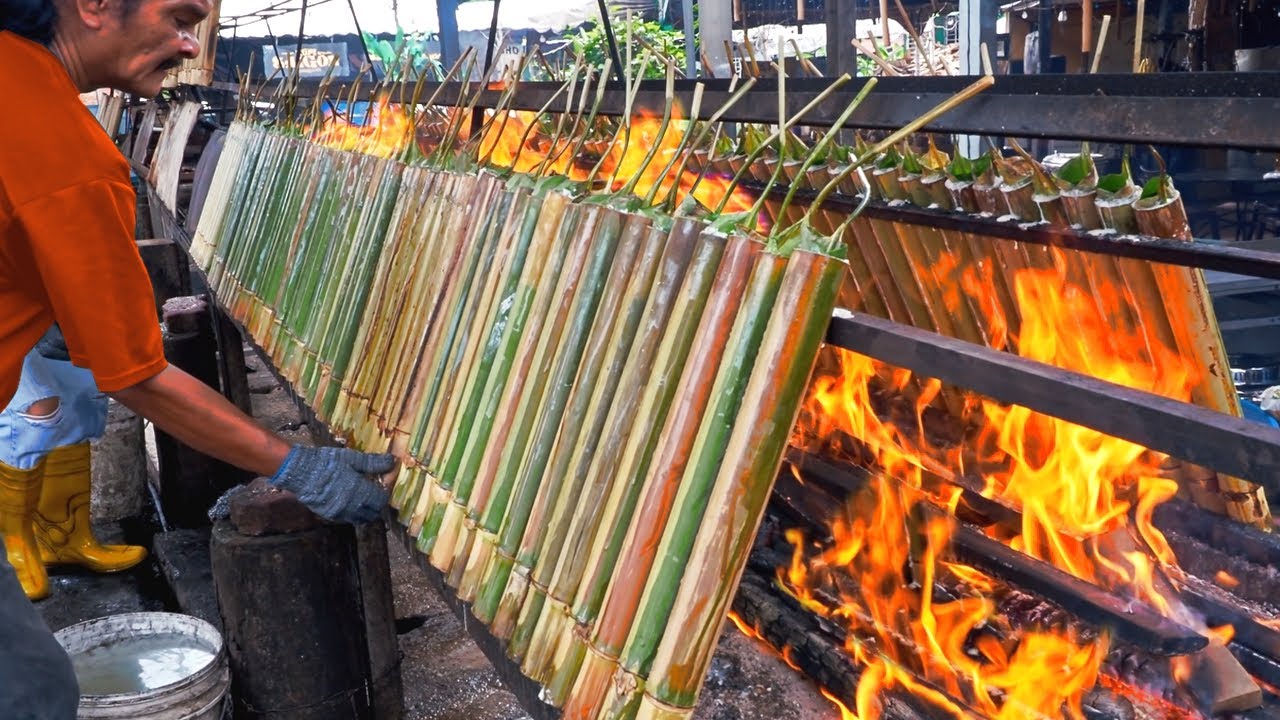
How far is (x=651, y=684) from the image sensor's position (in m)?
1.72

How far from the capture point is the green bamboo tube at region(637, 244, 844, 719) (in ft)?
5.40

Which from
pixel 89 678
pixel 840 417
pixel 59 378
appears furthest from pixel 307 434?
pixel 840 417

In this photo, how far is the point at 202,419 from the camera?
2777mm

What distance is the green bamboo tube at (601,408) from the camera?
6.45 ft

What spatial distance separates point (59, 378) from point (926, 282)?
14.0 ft

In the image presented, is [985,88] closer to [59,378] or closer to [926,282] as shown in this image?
[926,282]

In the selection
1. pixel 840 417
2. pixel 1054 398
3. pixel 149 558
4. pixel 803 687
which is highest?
pixel 1054 398

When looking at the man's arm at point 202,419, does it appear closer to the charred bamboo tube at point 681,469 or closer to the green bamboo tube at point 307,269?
the green bamboo tube at point 307,269

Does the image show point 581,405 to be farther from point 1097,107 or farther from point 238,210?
point 238,210

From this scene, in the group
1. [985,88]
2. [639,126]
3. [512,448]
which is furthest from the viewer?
[639,126]

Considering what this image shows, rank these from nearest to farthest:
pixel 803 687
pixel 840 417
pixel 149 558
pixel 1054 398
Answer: pixel 1054 398, pixel 803 687, pixel 840 417, pixel 149 558

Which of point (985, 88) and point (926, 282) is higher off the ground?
point (985, 88)

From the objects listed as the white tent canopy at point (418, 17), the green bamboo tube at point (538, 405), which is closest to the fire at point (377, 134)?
the green bamboo tube at point (538, 405)

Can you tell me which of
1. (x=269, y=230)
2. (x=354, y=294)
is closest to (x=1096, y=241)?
(x=354, y=294)
